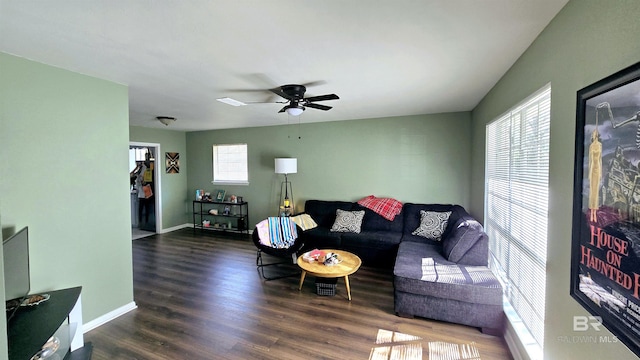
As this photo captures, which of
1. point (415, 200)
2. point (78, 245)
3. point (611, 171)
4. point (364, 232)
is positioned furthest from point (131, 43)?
point (415, 200)

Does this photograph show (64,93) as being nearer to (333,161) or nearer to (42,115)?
(42,115)

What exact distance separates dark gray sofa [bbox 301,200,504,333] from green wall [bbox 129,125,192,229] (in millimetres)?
3936

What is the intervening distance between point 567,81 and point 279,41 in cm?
172

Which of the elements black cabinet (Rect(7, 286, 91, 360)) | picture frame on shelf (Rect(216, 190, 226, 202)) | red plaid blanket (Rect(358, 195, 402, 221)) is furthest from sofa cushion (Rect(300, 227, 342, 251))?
picture frame on shelf (Rect(216, 190, 226, 202))

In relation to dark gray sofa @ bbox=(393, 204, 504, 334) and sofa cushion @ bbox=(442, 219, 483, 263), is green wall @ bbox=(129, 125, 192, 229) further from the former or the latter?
sofa cushion @ bbox=(442, 219, 483, 263)

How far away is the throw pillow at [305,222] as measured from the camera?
458cm

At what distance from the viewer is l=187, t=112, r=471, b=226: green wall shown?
438 centimetres

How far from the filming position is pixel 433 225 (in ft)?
13.1

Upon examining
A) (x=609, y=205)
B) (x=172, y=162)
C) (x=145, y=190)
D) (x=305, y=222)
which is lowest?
(x=305, y=222)

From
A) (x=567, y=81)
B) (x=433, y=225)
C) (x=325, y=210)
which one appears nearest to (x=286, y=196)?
(x=325, y=210)

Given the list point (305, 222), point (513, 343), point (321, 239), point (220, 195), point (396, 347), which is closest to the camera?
point (513, 343)

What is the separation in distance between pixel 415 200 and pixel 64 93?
15.4 ft

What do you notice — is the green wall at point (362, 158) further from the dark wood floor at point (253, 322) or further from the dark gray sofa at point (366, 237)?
the dark wood floor at point (253, 322)

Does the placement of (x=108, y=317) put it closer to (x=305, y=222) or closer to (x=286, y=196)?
(x=305, y=222)
